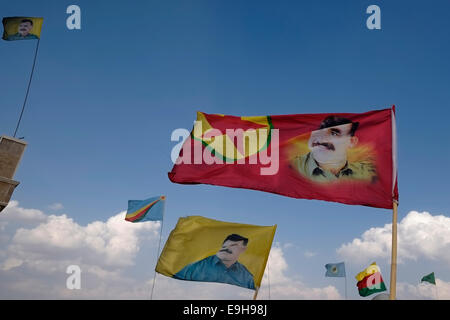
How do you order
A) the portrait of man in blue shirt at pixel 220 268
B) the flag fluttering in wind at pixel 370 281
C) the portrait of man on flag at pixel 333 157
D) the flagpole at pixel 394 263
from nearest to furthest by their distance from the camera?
the flagpole at pixel 394 263, the portrait of man on flag at pixel 333 157, the portrait of man in blue shirt at pixel 220 268, the flag fluttering in wind at pixel 370 281

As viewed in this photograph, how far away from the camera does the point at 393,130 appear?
36.3 feet

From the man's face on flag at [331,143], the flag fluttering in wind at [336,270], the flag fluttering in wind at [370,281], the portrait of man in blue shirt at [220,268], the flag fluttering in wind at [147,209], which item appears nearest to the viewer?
the man's face on flag at [331,143]

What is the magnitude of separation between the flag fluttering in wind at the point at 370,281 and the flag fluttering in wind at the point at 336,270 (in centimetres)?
631

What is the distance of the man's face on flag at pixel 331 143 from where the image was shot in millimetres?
11320

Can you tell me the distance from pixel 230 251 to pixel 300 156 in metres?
7.21

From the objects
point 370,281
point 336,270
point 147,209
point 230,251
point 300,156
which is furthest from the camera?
point 336,270

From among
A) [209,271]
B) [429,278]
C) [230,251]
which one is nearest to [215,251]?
[230,251]

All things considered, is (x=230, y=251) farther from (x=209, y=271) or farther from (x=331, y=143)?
(x=331, y=143)

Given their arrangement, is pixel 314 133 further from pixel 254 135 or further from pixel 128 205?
pixel 128 205

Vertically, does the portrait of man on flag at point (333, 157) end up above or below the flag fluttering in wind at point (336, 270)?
above

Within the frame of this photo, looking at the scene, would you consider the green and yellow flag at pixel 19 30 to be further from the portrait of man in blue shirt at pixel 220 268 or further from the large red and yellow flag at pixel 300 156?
the portrait of man in blue shirt at pixel 220 268

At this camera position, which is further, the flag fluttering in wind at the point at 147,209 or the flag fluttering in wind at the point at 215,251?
the flag fluttering in wind at the point at 147,209

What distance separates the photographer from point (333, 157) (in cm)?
1130

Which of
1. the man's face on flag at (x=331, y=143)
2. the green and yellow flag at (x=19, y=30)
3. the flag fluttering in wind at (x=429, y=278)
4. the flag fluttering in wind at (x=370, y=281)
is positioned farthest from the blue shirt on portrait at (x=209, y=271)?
the flag fluttering in wind at (x=429, y=278)
